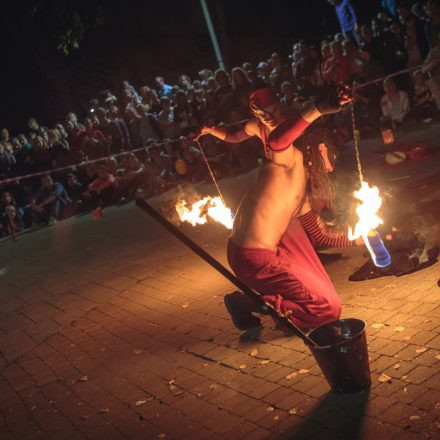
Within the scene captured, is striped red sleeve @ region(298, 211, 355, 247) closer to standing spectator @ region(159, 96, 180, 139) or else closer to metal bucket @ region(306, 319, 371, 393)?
metal bucket @ region(306, 319, 371, 393)

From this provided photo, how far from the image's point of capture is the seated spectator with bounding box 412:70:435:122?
41.9 feet

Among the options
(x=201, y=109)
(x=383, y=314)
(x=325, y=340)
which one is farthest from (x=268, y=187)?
(x=201, y=109)

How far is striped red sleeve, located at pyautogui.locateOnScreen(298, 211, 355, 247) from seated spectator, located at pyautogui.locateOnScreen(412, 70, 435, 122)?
886 cm

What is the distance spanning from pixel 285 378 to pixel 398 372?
0.86 metres

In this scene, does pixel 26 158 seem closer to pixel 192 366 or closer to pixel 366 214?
pixel 192 366

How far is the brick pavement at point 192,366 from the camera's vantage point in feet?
12.8

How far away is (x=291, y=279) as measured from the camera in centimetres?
478

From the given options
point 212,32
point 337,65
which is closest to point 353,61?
point 337,65

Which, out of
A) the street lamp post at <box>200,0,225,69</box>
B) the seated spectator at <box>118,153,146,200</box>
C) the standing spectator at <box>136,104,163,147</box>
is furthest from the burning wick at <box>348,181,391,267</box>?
the street lamp post at <box>200,0,225,69</box>

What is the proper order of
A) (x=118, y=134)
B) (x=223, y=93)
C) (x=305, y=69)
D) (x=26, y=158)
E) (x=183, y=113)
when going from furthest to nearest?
(x=26, y=158) → (x=118, y=134) → (x=183, y=113) → (x=223, y=93) → (x=305, y=69)

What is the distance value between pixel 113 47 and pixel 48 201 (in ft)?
35.1

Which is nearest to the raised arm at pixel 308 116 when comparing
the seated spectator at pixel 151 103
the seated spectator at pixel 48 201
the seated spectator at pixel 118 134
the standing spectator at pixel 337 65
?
the standing spectator at pixel 337 65

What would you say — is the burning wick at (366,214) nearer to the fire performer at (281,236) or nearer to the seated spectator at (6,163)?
the fire performer at (281,236)

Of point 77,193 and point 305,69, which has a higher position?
point 305,69
